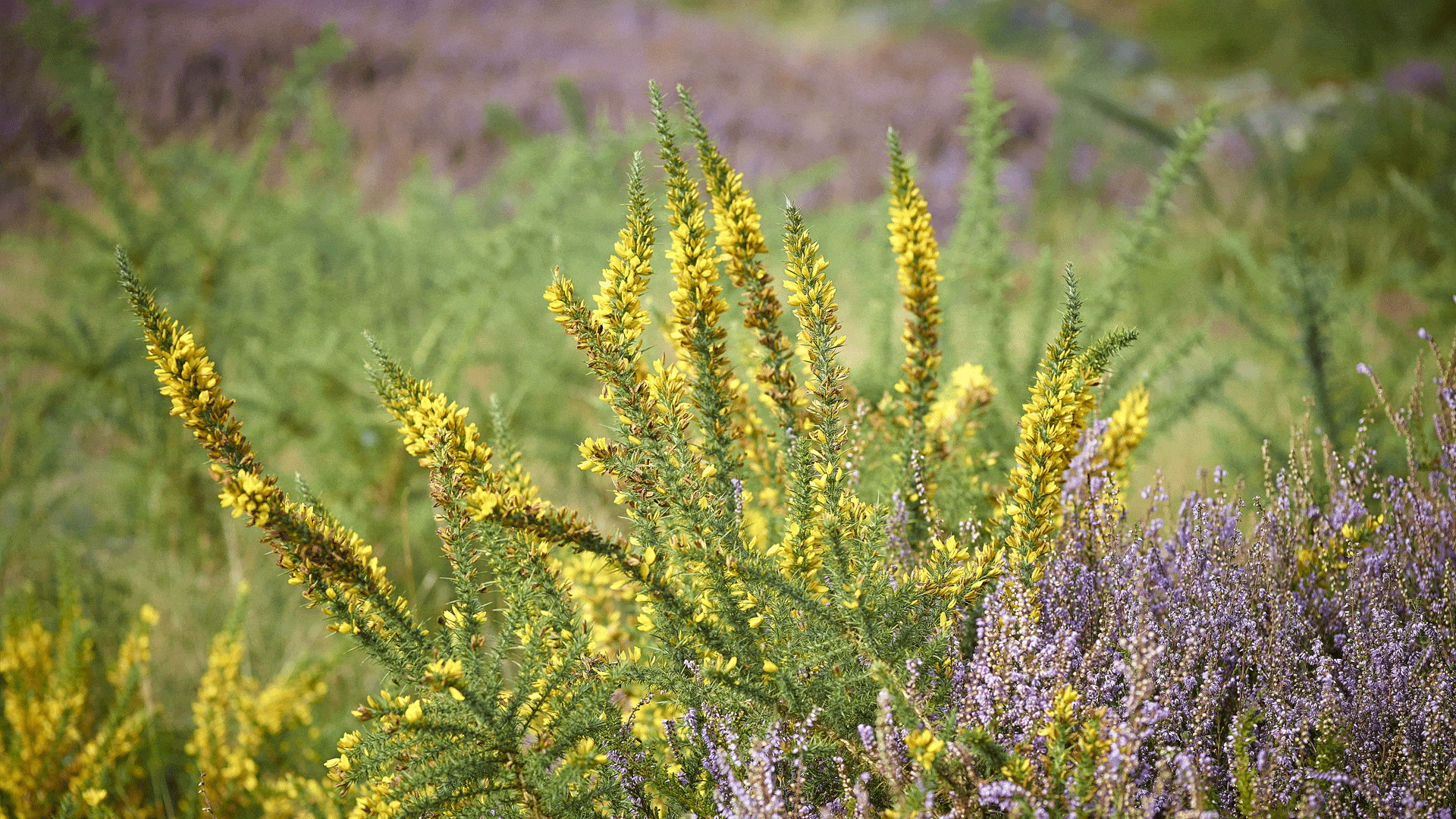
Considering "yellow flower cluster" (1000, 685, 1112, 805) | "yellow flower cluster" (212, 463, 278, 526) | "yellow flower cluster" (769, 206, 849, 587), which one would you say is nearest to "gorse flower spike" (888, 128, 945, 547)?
"yellow flower cluster" (769, 206, 849, 587)

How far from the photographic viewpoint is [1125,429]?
124cm

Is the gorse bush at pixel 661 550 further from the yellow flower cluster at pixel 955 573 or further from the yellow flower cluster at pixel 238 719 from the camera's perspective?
the yellow flower cluster at pixel 238 719

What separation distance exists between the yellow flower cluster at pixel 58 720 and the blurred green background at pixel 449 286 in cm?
18

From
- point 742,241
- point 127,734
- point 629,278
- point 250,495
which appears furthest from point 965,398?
point 127,734

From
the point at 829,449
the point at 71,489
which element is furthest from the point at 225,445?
the point at 71,489

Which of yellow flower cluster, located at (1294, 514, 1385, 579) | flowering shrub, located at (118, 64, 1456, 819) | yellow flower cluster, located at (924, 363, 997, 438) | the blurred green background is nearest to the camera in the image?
flowering shrub, located at (118, 64, 1456, 819)

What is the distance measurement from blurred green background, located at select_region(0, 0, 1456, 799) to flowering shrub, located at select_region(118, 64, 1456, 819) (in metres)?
0.80

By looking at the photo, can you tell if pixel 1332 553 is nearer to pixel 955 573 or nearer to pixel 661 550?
pixel 955 573

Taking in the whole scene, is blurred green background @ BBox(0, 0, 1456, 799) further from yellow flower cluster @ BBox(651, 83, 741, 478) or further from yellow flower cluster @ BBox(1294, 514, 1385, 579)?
yellow flower cluster @ BBox(651, 83, 741, 478)

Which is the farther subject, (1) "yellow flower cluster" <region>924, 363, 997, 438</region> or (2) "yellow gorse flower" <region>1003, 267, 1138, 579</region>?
(1) "yellow flower cluster" <region>924, 363, 997, 438</region>

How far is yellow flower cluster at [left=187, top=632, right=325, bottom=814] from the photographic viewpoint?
1.83 m

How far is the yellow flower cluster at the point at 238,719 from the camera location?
1.83m

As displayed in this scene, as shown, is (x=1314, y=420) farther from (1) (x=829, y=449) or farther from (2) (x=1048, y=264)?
(1) (x=829, y=449)

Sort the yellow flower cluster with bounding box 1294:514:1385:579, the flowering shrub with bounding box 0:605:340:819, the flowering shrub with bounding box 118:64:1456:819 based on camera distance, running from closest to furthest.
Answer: the flowering shrub with bounding box 118:64:1456:819 → the yellow flower cluster with bounding box 1294:514:1385:579 → the flowering shrub with bounding box 0:605:340:819
